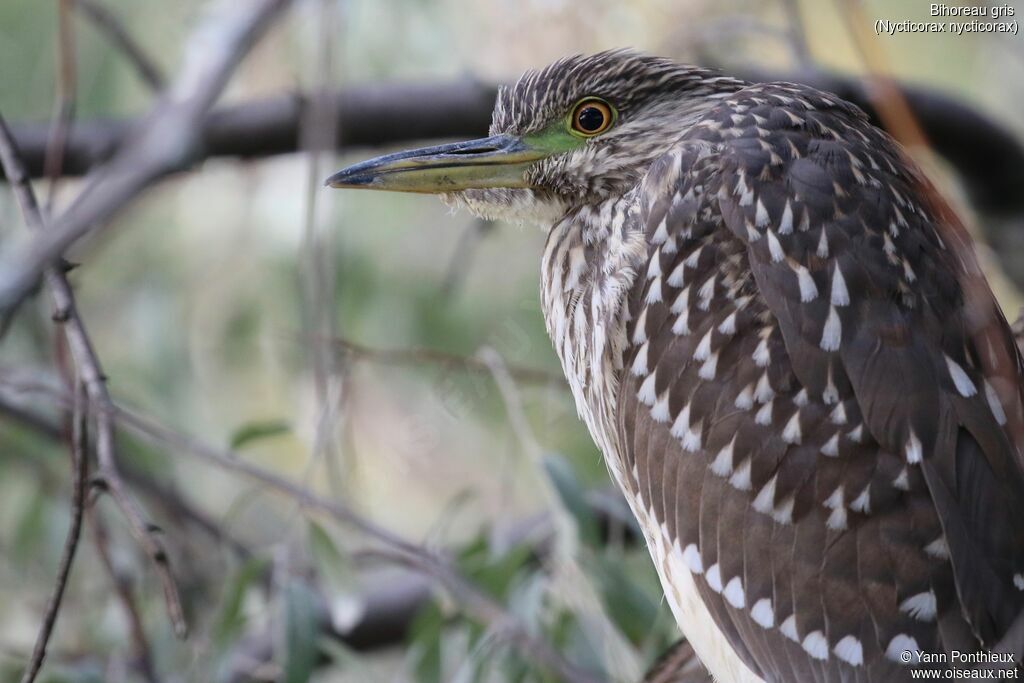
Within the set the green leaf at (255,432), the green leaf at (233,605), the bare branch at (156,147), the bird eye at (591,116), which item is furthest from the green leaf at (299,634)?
the bare branch at (156,147)

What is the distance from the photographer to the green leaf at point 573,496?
224cm

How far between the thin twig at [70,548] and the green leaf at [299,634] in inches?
30.6

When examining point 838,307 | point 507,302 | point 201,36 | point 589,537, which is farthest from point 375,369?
point 201,36

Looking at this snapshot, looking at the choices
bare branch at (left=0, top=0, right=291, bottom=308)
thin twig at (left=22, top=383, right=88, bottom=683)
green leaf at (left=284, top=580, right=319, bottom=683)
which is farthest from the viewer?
green leaf at (left=284, top=580, right=319, bottom=683)

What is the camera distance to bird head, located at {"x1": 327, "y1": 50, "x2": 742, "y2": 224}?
6.34ft

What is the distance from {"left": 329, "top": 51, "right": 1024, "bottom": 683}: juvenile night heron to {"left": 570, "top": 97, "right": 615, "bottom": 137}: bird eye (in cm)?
4

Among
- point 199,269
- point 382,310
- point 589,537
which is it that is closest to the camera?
point 589,537

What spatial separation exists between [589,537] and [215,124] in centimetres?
127

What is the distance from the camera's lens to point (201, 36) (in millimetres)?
946

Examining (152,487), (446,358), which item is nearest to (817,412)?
(446,358)

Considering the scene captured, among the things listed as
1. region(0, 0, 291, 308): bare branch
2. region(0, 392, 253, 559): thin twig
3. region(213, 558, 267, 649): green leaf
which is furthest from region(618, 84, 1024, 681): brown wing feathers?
region(0, 392, 253, 559): thin twig

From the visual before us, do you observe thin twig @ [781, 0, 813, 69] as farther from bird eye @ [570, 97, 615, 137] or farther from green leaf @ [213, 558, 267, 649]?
green leaf @ [213, 558, 267, 649]

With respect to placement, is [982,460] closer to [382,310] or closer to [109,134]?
[109,134]

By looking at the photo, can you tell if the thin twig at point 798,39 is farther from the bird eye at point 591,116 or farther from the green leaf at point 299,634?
the green leaf at point 299,634
